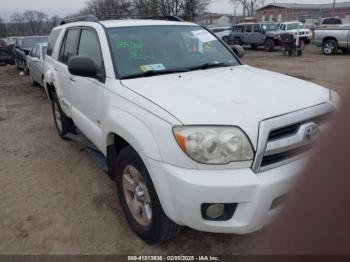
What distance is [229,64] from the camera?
12.5 feet

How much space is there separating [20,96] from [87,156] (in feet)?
20.1

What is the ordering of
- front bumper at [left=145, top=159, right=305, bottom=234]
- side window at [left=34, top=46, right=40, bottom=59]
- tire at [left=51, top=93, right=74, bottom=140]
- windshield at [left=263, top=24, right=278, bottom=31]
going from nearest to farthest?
1. front bumper at [left=145, top=159, right=305, bottom=234]
2. tire at [left=51, top=93, right=74, bottom=140]
3. side window at [left=34, top=46, right=40, bottom=59]
4. windshield at [left=263, top=24, right=278, bottom=31]

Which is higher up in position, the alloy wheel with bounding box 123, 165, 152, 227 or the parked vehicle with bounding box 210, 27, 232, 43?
the parked vehicle with bounding box 210, 27, 232, 43

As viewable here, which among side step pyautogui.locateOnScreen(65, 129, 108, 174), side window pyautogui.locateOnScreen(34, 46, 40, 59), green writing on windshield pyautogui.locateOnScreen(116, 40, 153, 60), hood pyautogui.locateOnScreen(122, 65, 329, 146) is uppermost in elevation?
green writing on windshield pyautogui.locateOnScreen(116, 40, 153, 60)

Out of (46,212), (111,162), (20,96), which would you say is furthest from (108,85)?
(20,96)

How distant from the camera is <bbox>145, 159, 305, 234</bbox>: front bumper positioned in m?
2.15

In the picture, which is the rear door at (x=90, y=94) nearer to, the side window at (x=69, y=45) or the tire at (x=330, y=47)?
the side window at (x=69, y=45)

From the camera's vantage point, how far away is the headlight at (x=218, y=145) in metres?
2.20

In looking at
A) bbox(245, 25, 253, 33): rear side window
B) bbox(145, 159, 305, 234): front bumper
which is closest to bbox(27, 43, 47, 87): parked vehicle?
bbox(145, 159, 305, 234): front bumper

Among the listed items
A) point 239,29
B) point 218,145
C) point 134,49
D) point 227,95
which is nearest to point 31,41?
point 134,49

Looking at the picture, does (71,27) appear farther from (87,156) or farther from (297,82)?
(297,82)

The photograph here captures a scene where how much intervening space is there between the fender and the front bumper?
130mm

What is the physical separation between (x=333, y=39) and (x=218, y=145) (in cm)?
1849

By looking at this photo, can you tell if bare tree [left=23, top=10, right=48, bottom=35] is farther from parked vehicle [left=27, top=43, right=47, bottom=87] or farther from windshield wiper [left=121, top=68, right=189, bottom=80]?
windshield wiper [left=121, top=68, right=189, bottom=80]
